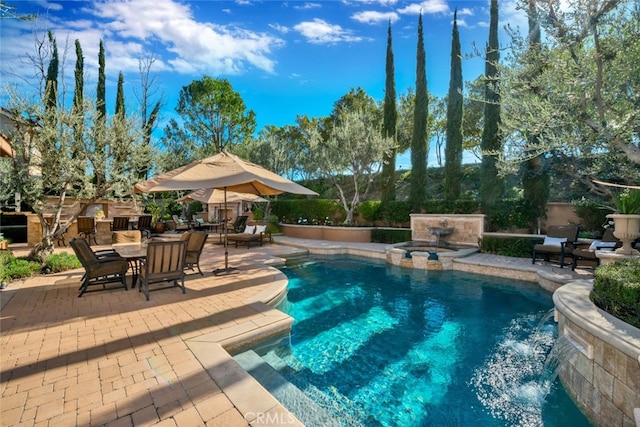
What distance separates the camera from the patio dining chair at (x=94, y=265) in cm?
519

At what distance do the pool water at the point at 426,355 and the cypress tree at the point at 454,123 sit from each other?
9390 mm

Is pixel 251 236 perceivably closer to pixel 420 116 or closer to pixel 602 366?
pixel 602 366

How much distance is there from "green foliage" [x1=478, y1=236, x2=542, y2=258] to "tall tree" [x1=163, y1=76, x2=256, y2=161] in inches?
808

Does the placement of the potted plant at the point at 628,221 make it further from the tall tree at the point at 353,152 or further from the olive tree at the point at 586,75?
the tall tree at the point at 353,152

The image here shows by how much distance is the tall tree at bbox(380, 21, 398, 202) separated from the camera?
16.8 metres

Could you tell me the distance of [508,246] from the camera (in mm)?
10258

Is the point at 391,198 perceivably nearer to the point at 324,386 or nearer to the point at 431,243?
the point at 431,243

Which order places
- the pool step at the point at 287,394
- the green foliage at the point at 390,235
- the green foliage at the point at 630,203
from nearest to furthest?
the pool step at the point at 287,394 → the green foliage at the point at 630,203 → the green foliage at the point at 390,235

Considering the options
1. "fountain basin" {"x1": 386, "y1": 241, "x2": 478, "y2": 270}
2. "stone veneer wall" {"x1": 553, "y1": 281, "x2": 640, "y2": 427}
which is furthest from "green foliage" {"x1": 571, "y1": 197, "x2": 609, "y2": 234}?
"stone veneer wall" {"x1": 553, "y1": 281, "x2": 640, "y2": 427}

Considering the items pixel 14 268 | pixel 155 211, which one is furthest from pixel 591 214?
pixel 155 211

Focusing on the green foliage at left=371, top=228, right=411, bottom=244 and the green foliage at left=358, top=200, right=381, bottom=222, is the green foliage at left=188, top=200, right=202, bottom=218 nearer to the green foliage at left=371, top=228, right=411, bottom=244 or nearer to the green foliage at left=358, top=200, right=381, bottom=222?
the green foliage at left=358, top=200, right=381, bottom=222

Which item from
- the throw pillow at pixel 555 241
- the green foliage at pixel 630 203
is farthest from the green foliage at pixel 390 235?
the green foliage at pixel 630 203

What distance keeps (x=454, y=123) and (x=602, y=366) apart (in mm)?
16162

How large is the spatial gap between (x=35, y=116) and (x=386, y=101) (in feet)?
52.6
